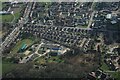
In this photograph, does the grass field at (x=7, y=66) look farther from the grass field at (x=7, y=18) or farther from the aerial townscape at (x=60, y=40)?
the grass field at (x=7, y=18)

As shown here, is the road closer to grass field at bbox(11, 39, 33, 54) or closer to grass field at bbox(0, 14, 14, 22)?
grass field at bbox(11, 39, 33, 54)

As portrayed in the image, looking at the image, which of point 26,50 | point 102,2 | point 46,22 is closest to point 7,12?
point 46,22

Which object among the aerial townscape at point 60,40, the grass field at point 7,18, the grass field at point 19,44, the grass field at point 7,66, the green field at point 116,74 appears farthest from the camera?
the grass field at point 7,18

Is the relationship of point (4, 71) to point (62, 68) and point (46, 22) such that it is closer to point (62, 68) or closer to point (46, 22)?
point (62, 68)

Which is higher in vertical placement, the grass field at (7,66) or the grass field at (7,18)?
the grass field at (7,18)

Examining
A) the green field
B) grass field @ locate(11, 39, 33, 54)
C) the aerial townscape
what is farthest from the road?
the green field

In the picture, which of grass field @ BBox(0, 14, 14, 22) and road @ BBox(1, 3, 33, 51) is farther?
grass field @ BBox(0, 14, 14, 22)

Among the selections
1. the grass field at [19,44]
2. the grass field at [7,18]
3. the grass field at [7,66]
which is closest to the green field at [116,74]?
the grass field at [7,66]

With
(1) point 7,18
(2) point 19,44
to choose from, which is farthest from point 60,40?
(1) point 7,18
